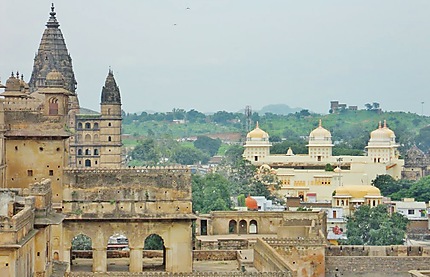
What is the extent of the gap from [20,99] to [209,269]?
31.3 ft

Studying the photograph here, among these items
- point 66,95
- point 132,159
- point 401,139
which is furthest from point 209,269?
point 401,139

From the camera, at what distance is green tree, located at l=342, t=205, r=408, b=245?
211 feet

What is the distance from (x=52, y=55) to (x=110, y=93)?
463cm

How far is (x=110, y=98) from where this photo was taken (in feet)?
286

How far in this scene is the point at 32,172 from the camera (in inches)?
1700

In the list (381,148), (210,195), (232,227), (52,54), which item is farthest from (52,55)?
(381,148)

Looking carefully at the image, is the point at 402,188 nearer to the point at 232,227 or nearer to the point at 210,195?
the point at 210,195

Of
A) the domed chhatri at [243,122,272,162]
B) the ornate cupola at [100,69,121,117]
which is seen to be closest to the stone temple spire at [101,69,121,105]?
the ornate cupola at [100,69,121,117]

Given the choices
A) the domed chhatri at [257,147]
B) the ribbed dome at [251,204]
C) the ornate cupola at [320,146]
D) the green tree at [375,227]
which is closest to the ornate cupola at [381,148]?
the ornate cupola at [320,146]

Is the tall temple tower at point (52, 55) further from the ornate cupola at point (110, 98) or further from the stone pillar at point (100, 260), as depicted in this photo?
the stone pillar at point (100, 260)

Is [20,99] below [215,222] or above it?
above

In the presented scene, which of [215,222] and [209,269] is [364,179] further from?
[209,269]

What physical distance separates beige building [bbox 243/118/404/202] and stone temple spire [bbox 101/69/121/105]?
52.9ft

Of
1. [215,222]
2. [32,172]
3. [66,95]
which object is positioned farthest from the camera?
[215,222]
